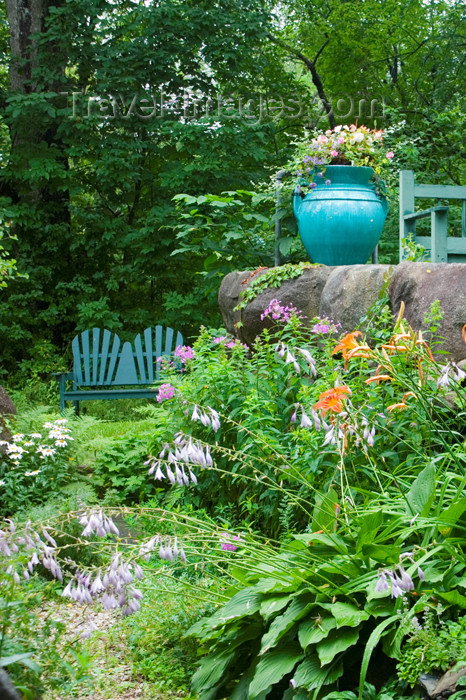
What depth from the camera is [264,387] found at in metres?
3.76

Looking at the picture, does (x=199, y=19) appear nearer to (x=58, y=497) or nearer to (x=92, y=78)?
(x=92, y=78)

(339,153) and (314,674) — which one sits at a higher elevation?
(339,153)

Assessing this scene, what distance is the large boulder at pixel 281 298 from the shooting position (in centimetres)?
513

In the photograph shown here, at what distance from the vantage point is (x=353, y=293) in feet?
14.6

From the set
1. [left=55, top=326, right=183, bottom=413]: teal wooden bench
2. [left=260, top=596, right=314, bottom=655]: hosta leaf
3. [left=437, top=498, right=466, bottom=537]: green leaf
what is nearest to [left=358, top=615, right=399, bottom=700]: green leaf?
[left=260, top=596, right=314, bottom=655]: hosta leaf

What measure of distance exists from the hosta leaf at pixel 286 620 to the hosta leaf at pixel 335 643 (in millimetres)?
98

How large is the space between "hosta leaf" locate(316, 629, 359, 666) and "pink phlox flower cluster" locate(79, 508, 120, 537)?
0.66m

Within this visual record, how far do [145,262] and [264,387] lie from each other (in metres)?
6.08

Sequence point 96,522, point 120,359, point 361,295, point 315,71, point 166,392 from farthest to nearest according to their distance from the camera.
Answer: point 315,71 < point 120,359 < point 361,295 < point 166,392 < point 96,522

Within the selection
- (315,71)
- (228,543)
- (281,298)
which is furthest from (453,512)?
(315,71)

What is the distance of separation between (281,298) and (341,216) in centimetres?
79

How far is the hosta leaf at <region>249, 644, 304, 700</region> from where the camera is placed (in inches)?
73.5

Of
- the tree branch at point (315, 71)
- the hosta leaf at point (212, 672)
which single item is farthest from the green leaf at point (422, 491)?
the tree branch at point (315, 71)

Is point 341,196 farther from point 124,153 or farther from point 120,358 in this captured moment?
point 124,153
